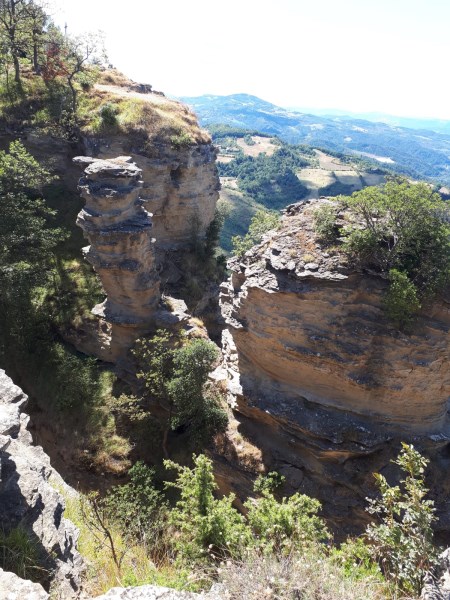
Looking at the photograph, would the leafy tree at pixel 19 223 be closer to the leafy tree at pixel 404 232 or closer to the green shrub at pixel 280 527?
the leafy tree at pixel 404 232

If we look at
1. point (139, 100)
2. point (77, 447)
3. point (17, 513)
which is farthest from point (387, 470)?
point (139, 100)

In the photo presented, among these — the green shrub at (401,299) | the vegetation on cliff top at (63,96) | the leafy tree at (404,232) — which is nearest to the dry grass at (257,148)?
the vegetation on cliff top at (63,96)

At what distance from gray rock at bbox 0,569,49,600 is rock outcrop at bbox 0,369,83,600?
1.59 metres

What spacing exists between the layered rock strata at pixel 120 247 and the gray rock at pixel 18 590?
17534mm

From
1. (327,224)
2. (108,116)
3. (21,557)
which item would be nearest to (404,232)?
(327,224)

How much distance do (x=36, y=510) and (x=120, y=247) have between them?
1591 cm

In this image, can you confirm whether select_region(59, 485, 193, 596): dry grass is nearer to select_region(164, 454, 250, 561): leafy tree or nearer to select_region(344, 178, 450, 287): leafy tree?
select_region(164, 454, 250, 561): leafy tree

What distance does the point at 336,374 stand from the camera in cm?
1734

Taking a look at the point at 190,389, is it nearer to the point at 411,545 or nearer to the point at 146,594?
the point at 411,545

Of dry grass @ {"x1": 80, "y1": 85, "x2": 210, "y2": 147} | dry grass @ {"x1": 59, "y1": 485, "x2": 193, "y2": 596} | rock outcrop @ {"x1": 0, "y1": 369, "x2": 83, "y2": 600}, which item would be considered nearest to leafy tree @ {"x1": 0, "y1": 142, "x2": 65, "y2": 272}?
dry grass @ {"x1": 80, "y1": 85, "x2": 210, "y2": 147}

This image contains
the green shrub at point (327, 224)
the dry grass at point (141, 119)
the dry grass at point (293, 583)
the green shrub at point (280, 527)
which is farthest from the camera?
the dry grass at point (141, 119)

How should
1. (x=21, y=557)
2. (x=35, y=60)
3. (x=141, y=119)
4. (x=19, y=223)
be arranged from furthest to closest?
(x=35, y=60) → (x=141, y=119) → (x=19, y=223) → (x=21, y=557)

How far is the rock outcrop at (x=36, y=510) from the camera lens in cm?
775

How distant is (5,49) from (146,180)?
57.3 ft
